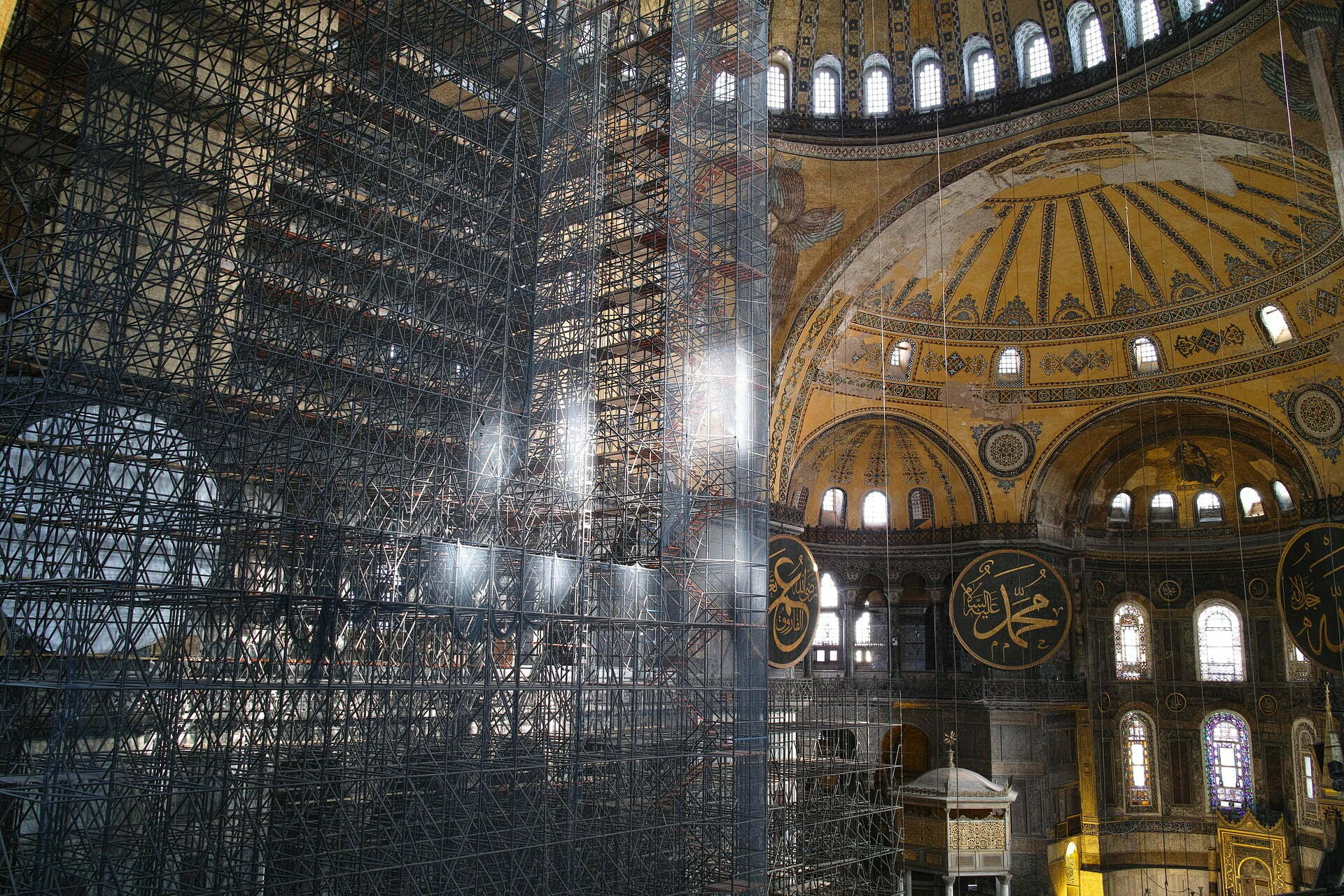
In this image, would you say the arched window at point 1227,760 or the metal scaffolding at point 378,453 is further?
the arched window at point 1227,760

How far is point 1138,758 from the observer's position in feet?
84.1

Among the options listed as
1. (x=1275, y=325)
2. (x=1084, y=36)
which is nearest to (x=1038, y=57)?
(x=1084, y=36)

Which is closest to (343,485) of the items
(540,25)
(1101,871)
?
(540,25)

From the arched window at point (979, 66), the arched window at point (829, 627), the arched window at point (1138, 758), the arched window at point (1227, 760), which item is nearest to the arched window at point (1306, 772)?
the arched window at point (1227, 760)

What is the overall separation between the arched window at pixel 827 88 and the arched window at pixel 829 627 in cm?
1091

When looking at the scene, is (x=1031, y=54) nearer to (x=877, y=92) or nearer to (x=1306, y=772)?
(x=877, y=92)

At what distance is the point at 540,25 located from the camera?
18359 mm

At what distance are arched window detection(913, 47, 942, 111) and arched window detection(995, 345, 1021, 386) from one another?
598cm

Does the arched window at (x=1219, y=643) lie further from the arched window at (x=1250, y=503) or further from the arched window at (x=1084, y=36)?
the arched window at (x=1084, y=36)

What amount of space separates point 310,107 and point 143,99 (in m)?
2.35

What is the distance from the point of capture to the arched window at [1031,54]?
65.9 ft

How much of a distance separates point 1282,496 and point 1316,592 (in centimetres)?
812

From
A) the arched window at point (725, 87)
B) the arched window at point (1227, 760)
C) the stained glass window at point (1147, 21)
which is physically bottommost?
the arched window at point (1227, 760)

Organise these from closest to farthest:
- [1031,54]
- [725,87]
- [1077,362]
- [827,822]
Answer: [827,822]
[725,87]
[1031,54]
[1077,362]
